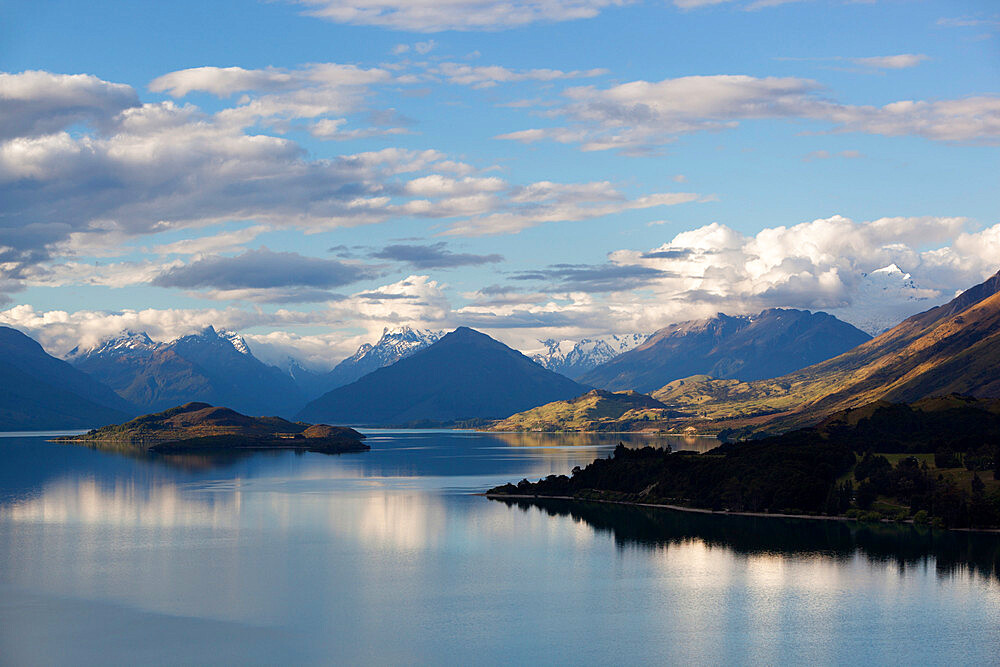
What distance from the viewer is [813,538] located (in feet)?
538

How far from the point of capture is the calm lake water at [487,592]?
92438mm

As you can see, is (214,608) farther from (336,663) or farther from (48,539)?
(48,539)

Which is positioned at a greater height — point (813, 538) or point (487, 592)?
point (813, 538)

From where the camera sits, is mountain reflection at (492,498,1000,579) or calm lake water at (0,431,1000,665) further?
mountain reflection at (492,498,1000,579)

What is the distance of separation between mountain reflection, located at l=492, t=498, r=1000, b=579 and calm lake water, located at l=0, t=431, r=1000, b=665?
63cm

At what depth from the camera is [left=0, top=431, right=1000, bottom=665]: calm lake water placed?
92.4 metres

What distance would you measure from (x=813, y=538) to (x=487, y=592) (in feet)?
232

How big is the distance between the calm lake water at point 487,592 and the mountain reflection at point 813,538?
632mm

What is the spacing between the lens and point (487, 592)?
4604 inches

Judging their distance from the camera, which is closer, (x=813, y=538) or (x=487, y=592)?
(x=487, y=592)

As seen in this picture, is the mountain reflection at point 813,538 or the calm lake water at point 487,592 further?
the mountain reflection at point 813,538

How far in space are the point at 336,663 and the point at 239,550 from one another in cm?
6277

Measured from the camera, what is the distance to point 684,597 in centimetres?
11550

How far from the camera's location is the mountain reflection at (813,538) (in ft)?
472
